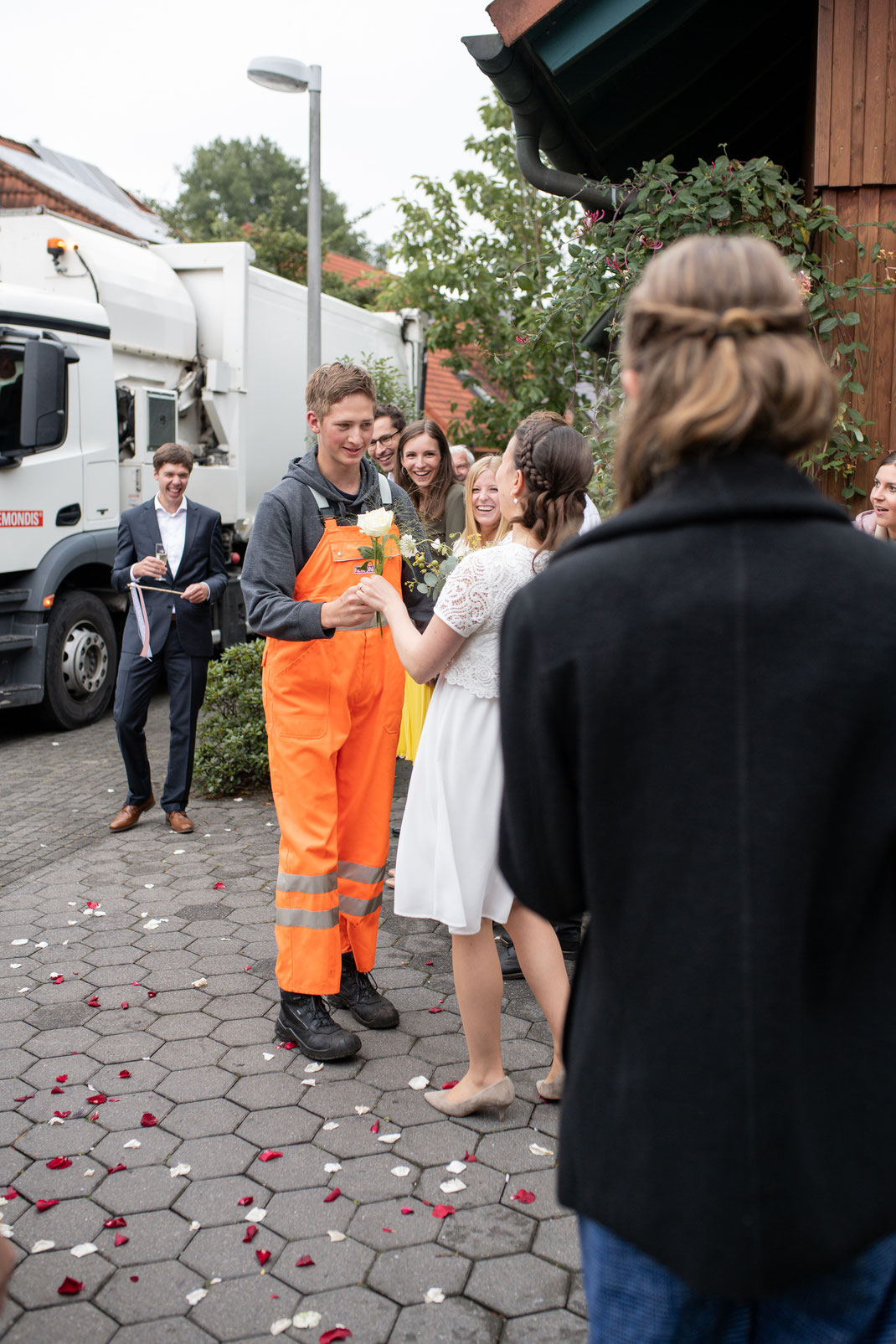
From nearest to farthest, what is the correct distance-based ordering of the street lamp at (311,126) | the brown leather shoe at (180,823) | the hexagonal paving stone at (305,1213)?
the hexagonal paving stone at (305,1213) < the brown leather shoe at (180,823) < the street lamp at (311,126)

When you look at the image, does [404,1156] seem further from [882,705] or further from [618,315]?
[618,315]

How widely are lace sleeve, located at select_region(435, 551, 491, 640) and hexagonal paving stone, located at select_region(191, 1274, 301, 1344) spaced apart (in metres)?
1.58

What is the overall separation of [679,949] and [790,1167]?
24cm

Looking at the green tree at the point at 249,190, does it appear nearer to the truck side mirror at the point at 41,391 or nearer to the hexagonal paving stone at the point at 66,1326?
the truck side mirror at the point at 41,391

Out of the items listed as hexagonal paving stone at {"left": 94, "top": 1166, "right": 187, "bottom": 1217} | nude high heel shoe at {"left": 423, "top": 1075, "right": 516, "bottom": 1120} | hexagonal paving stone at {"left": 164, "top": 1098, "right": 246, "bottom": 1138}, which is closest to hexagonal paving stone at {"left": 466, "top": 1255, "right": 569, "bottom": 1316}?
nude high heel shoe at {"left": 423, "top": 1075, "right": 516, "bottom": 1120}

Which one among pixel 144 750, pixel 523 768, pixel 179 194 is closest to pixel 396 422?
pixel 144 750

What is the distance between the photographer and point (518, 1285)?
2.46 meters

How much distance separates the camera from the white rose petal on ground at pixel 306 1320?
2.32m

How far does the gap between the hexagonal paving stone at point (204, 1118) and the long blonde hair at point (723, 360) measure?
2571 mm

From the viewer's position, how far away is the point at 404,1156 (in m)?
2.97

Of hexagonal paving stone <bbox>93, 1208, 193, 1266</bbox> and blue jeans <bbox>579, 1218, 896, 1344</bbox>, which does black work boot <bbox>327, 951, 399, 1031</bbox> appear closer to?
hexagonal paving stone <bbox>93, 1208, 193, 1266</bbox>

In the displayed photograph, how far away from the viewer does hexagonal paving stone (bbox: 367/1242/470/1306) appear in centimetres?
243

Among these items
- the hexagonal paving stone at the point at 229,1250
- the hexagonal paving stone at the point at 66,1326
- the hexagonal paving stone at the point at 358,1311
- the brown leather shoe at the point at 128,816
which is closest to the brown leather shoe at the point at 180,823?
the brown leather shoe at the point at 128,816

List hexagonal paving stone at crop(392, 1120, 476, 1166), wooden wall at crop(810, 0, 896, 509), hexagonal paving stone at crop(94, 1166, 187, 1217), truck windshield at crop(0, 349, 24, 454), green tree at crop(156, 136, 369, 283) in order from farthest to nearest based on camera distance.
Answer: green tree at crop(156, 136, 369, 283), truck windshield at crop(0, 349, 24, 454), wooden wall at crop(810, 0, 896, 509), hexagonal paving stone at crop(392, 1120, 476, 1166), hexagonal paving stone at crop(94, 1166, 187, 1217)
